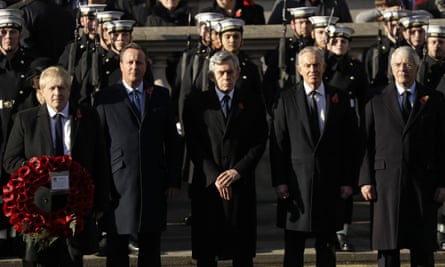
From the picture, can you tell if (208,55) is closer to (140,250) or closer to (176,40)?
(176,40)

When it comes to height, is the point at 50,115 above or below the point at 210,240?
above

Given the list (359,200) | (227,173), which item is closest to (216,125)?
(227,173)

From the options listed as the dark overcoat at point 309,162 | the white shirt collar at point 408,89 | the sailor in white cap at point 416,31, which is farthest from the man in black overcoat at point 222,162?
the sailor in white cap at point 416,31

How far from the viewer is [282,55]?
47.6 ft

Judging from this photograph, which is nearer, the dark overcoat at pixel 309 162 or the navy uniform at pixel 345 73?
the dark overcoat at pixel 309 162

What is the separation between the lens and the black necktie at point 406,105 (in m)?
12.0

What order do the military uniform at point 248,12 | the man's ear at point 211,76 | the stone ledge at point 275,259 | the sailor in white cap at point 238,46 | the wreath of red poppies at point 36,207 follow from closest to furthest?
1. the wreath of red poppies at point 36,207
2. the man's ear at point 211,76
3. the stone ledge at point 275,259
4. the sailor in white cap at point 238,46
5. the military uniform at point 248,12

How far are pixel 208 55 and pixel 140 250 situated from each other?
2.85 meters

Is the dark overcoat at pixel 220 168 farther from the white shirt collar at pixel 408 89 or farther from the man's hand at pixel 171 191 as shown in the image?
the white shirt collar at pixel 408 89

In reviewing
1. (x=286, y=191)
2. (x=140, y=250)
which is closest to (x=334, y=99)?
(x=286, y=191)

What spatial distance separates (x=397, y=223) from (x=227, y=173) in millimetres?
1498

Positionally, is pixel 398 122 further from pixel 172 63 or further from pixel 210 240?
pixel 172 63

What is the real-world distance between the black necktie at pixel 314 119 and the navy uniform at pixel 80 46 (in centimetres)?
289

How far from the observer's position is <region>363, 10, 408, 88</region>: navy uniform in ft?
47.1
